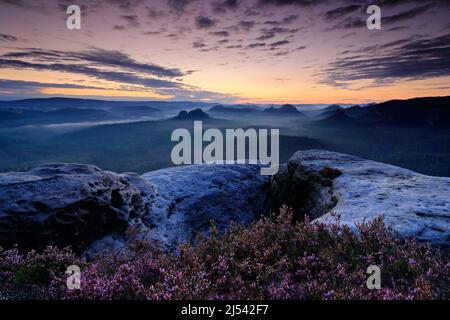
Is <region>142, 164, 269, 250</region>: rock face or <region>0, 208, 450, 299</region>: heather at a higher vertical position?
<region>0, 208, 450, 299</region>: heather

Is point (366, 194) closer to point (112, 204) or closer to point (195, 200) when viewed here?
point (195, 200)

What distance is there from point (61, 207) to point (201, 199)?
6.28m

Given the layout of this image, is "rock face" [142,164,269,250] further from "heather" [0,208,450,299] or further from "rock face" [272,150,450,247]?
"heather" [0,208,450,299]

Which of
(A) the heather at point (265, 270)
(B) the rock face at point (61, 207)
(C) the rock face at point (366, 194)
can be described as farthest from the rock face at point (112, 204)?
Answer: (C) the rock face at point (366, 194)

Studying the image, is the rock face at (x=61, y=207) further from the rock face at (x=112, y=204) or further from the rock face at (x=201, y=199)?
the rock face at (x=201, y=199)

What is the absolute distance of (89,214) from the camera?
848cm

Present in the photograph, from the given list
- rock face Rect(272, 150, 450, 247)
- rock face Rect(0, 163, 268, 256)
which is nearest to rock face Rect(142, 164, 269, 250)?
rock face Rect(0, 163, 268, 256)

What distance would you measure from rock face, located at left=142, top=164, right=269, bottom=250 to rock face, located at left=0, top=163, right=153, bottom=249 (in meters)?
1.45

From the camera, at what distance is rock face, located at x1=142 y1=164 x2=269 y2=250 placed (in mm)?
11008

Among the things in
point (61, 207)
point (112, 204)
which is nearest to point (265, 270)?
point (61, 207)

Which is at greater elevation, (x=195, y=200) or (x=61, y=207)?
(x=61, y=207)

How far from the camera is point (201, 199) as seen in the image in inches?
516
